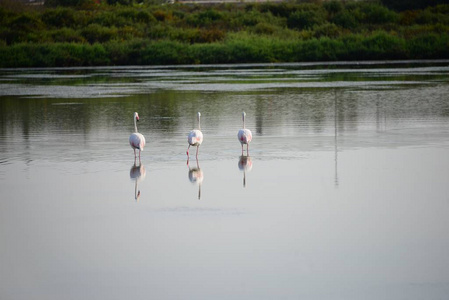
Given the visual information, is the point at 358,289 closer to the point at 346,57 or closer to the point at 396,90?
the point at 396,90

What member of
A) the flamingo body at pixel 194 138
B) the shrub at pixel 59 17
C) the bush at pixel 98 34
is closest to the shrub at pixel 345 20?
the bush at pixel 98 34

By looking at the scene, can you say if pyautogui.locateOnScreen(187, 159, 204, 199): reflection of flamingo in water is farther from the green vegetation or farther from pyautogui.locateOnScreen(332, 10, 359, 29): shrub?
pyautogui.locateOnScreen(332, 10, 359, 29): shrub

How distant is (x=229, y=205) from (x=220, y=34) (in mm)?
40679

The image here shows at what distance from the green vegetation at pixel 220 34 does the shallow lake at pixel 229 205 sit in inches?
990

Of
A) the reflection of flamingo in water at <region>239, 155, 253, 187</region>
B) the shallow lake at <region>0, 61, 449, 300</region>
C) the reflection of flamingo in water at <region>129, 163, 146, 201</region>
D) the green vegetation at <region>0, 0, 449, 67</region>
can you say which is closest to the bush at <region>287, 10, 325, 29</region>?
the green vegetation at <region>0, 0, 449, 67</region>

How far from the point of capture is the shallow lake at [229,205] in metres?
7.15

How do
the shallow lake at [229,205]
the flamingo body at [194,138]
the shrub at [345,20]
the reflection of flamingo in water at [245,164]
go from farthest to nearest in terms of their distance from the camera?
the shrub at [345,20] → the flamingo body at [194,138] → the reflection of flamingo in water at [245,164] → the shallow lake at [229,205]

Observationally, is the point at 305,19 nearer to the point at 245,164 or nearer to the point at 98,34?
the point at 98,34

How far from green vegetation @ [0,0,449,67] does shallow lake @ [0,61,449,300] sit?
2514 centimetres

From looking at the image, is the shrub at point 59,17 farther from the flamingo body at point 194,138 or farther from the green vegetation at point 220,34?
the flamingo body at point 194,138

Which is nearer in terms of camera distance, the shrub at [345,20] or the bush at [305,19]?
the shrub at [345,20]

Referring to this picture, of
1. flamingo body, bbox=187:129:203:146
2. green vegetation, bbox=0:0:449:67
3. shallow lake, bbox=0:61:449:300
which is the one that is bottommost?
shallow lake, bbox=0:61:449:300

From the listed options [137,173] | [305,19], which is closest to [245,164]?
[137,173]

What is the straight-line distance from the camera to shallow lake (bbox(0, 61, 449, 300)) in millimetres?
7152
